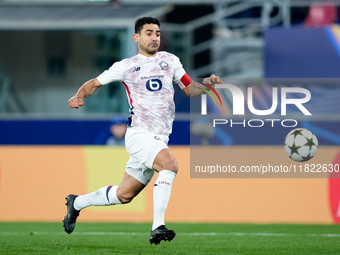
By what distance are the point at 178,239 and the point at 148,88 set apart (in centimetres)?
239

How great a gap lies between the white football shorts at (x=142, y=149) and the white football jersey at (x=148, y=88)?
69 mm

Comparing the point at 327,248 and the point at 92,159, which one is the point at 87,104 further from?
the point at 327,248

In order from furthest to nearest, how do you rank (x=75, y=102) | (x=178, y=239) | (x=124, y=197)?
(x=178, y=239) < (x=124, y=197) < (x=75, y=102)

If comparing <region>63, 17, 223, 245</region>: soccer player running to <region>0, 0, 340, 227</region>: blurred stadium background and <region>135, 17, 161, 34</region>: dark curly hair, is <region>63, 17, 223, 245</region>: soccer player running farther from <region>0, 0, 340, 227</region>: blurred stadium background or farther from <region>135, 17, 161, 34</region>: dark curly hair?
<region>0, 0, 340, 227</region>: blurred stadium background

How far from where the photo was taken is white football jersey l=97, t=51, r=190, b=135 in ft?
22.5

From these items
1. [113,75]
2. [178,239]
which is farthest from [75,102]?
[178,239]

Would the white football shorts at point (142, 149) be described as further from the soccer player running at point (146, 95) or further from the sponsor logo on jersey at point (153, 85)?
the sponsor logo on jersey at point (153, 85)

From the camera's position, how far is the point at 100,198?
734 centimetres

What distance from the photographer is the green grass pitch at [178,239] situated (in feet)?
24.1

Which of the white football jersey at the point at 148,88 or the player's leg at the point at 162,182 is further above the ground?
the white football jersey at the point at 148,88

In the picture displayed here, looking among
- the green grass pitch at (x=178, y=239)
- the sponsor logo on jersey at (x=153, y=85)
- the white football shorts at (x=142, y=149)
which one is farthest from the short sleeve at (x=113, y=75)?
the green grass pitch at (x=178, y=239)

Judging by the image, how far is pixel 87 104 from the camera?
16.6 m

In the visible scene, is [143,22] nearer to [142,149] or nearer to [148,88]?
[148,88]

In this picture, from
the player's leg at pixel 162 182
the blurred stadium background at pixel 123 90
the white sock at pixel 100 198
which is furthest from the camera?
the blurred stadium background at pixel 123 90
